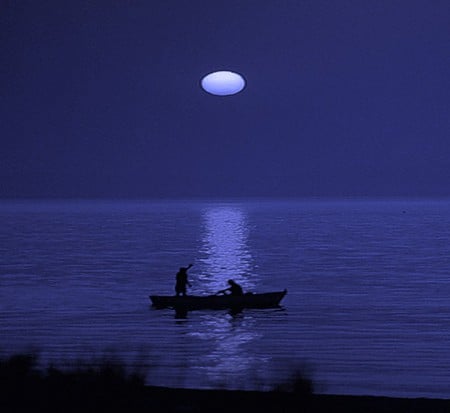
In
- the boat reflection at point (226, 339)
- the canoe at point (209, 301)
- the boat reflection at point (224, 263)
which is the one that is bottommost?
the boat reflection at point (226, 339)

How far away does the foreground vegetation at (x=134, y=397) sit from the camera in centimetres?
1205

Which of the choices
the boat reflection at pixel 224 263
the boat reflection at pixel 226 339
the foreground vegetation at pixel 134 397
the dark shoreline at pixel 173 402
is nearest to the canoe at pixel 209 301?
the boat reflection at pixel 226 339

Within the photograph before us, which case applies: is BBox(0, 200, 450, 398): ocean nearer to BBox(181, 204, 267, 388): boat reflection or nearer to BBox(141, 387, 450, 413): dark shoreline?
BBox(181, 204, 267, 388): boat reflection

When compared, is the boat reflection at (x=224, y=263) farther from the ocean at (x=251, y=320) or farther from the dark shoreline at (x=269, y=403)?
the dark shoreline at (x=269, y=403)

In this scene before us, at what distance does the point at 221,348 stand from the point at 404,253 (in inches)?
2458

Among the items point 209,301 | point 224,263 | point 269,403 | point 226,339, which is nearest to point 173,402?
point 269,403

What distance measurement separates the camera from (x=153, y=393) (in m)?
13.5

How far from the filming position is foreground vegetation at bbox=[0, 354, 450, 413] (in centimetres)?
1205

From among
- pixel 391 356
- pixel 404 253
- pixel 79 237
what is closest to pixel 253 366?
pixel 391 356

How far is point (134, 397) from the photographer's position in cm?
1252

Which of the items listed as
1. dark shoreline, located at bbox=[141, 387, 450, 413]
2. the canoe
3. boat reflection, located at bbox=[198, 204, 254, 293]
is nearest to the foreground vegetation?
dark shoreline, located at bbox=[141, 387, 450, 413]

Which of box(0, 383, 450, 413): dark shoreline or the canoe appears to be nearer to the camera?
box(0, 383, 450, 413): dark shoreline

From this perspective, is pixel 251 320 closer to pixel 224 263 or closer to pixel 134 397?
pixel 134 397

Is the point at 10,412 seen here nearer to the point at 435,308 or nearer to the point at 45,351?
the point at 45,351
